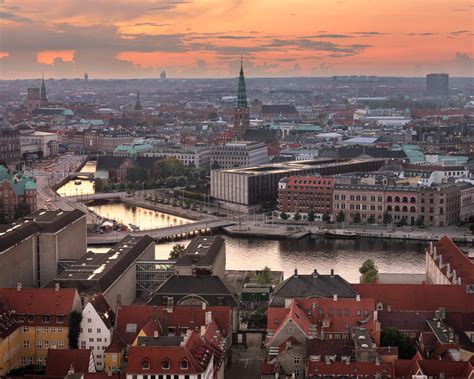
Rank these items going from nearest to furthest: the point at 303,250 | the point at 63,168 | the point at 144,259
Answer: the point at 144,259 < the point at 303,250 < the point at 63,168

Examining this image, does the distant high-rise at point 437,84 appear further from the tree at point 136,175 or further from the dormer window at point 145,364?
the dormer window at point 145,364

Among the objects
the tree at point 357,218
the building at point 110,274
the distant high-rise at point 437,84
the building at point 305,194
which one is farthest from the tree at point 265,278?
the distant high-rise at point 437,84

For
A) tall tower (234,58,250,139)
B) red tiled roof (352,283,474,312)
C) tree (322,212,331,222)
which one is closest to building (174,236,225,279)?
red tiled roof (352,283,474,312)

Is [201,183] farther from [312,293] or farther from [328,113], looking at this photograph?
[328,113]

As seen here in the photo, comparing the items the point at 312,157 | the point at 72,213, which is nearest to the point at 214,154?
the point at 312,157

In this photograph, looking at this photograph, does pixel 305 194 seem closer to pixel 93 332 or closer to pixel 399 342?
pixel 93 332

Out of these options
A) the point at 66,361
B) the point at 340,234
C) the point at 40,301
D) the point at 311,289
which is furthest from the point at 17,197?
the point at 66,361
